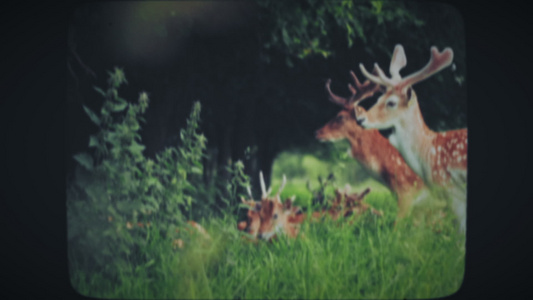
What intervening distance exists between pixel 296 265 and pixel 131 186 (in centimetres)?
107

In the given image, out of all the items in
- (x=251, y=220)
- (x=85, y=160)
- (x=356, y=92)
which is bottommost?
(x=251, y=220)

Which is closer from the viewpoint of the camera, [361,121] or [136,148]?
[136,148]

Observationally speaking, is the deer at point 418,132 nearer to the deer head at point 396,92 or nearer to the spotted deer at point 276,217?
the deer head at point 396,92

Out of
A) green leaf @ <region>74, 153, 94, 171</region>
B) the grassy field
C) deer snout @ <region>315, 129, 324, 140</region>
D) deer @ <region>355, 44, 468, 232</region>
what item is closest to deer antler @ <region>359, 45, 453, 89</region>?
deer @ <region>355, 44, 468, 232</region>

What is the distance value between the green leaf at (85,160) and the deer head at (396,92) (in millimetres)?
1644

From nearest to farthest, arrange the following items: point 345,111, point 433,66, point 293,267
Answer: point 293,267
point 345,111
point 433,66

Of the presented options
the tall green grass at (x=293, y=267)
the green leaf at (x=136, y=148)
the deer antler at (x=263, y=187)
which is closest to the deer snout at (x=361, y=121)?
the tall green grass at (x=293, y=267)

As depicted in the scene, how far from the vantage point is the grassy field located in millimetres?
2965

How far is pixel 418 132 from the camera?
3.28 metres

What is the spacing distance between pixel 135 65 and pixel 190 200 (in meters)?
0.86

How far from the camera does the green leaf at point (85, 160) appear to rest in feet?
10.3

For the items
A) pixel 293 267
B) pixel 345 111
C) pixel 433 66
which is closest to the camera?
pixel 293 267

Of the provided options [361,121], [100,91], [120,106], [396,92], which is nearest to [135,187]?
[120,106]

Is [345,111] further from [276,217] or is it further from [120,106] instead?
[120,106]
